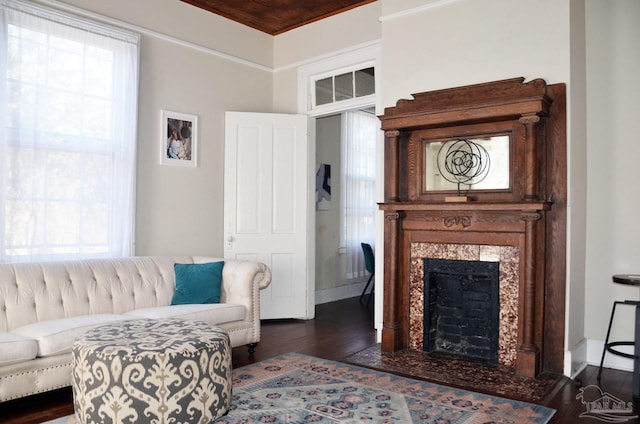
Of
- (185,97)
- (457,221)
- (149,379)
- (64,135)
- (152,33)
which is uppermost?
(152,33)

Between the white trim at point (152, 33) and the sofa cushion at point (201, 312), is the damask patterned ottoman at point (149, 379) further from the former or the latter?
the white trim at point (152, 33)

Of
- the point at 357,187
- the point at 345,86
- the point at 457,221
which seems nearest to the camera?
the point at 457,221

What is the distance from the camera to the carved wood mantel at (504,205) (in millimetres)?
3723

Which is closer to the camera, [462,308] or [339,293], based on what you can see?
[462,308]

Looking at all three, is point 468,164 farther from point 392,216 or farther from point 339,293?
point 339,293

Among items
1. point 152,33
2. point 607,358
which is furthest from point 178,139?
point 607,358

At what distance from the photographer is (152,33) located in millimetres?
4945

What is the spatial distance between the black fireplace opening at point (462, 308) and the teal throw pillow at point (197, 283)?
178cm

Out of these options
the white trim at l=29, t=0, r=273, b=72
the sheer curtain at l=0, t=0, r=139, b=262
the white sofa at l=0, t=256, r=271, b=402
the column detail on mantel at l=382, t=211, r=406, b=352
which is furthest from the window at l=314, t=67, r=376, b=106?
the white sofa at l=0, t=256, r=271, b=402

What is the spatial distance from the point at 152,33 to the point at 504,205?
361 centimetres

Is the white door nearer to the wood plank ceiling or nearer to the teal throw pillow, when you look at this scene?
the wood plank ceiling

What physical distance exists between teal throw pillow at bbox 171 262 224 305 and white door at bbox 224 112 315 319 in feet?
3.89

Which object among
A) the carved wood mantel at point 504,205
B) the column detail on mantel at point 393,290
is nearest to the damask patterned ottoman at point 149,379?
the column detail on mantel at point 393,290

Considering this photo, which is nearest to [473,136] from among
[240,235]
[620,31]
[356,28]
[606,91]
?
[606,91]
